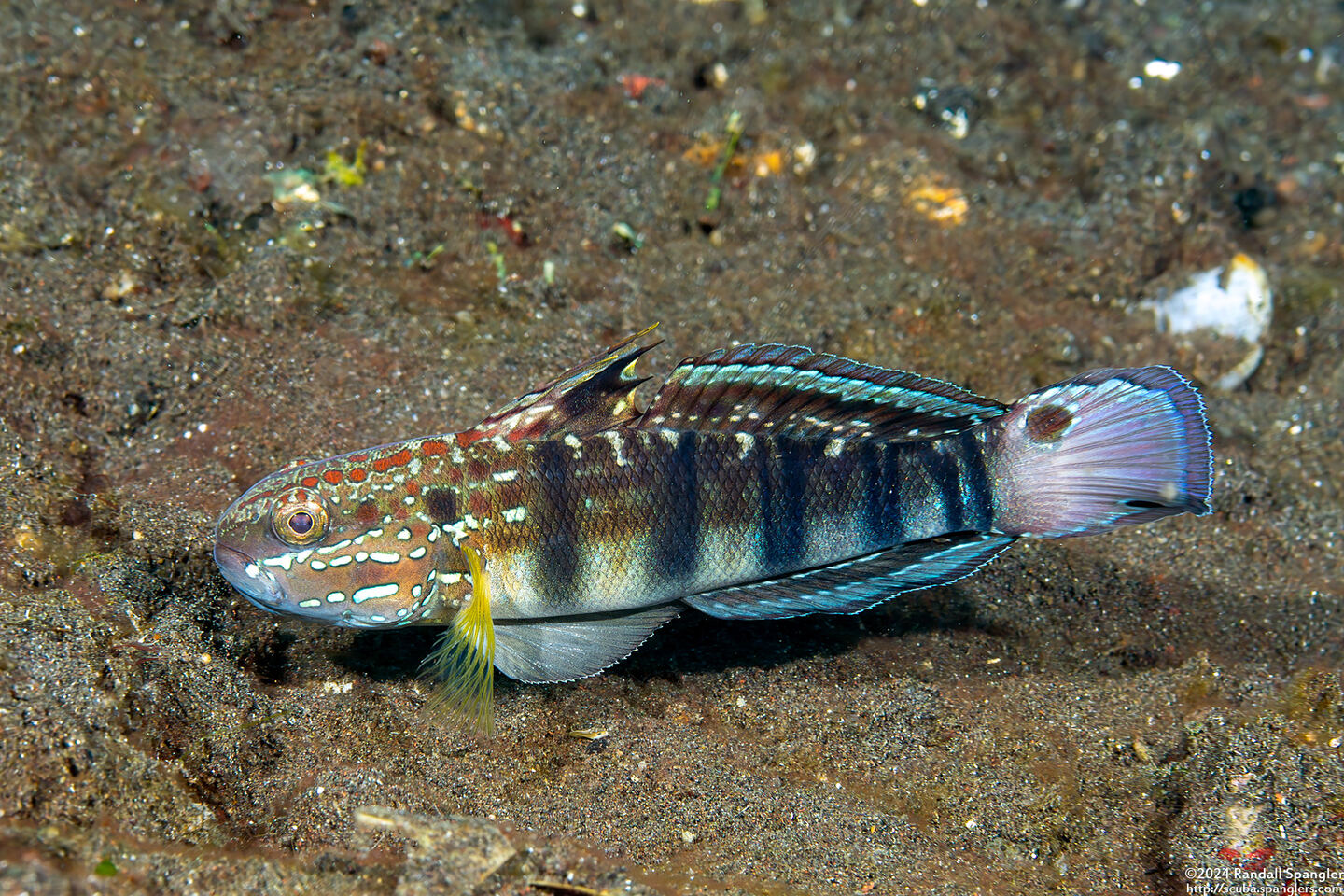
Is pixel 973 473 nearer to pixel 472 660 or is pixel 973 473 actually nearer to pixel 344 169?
pixel 472 660

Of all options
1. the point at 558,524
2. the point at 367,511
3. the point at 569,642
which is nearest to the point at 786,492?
→ the point at 558,524

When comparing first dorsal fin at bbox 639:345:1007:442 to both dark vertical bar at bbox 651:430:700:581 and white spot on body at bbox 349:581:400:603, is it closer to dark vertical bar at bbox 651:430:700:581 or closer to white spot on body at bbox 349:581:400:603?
dark vertical bar at bbox 651:430:700:581

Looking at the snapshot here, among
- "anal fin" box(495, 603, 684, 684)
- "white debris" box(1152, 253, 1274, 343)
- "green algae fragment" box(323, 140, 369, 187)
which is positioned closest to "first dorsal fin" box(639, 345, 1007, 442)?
"anal fin" box(495, 603, 684, 684)

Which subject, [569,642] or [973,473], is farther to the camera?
[569,642]

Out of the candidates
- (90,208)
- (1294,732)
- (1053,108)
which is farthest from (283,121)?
(1294,732)

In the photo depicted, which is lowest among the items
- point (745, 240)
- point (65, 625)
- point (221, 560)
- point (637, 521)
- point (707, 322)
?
point (65, 625)

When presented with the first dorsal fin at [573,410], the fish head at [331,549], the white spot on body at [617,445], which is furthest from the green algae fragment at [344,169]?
the white spot on body at [617,445]

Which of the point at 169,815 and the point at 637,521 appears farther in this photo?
the point at 637,521

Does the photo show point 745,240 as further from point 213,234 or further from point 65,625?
point 65,625
